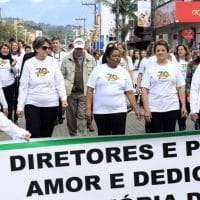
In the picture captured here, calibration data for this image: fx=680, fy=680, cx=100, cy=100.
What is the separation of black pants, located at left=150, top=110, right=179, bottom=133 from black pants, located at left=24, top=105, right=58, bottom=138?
1.26 metres

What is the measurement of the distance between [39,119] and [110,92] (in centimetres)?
102

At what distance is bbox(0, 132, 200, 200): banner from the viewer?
206 inches

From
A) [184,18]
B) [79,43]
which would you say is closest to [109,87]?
[79,43]

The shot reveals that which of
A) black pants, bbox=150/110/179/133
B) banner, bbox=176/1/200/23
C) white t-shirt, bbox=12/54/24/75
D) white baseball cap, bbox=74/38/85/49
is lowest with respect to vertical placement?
black pants, bbox=150/110/179/133

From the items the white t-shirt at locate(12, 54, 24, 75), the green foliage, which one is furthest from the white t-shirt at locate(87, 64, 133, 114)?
the green foliage

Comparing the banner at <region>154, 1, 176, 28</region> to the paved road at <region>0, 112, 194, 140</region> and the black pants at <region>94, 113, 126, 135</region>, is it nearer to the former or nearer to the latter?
the paved road at <region>0, 112, 194, 140</region>

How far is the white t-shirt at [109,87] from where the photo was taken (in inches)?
316

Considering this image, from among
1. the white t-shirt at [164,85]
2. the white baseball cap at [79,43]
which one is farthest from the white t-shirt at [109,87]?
the white baseball cap at [79,43]

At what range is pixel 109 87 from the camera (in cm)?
806

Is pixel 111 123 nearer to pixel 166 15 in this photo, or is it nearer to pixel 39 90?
pixel 39 90

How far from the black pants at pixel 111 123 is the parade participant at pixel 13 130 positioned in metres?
2.68

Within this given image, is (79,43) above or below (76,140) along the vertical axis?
above

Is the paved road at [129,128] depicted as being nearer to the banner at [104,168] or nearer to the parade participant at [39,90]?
the parade participant at [39,90]

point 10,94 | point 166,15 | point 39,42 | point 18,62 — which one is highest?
point 166,15
